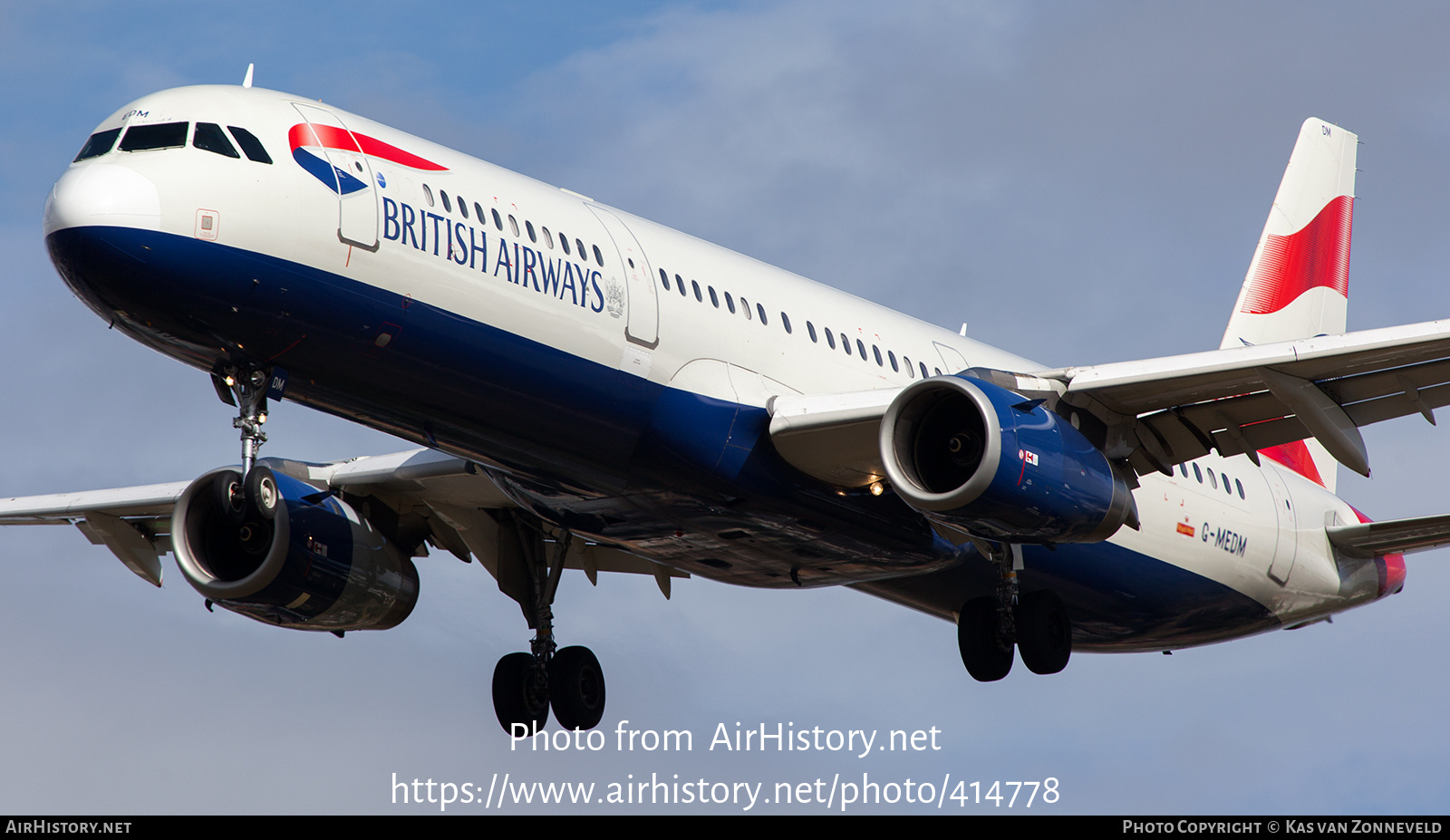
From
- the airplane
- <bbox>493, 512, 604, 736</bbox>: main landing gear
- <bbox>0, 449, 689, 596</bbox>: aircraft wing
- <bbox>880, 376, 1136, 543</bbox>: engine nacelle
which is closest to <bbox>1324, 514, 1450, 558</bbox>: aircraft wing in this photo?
the airplane

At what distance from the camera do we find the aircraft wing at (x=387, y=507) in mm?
27438

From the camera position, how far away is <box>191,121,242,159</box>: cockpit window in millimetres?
20156

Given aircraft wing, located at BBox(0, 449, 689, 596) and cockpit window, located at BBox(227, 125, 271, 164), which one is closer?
cockpit window, located at BBox(227, 125, 271, 164)

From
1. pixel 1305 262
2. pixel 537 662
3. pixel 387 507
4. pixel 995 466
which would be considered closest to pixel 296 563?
pixel 387 507

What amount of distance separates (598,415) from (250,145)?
5.21 metres

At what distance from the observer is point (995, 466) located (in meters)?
22.2

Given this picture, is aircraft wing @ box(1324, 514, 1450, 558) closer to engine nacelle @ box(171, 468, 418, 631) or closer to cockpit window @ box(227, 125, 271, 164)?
engine nacelle @ box(171, 468, 418, 631)

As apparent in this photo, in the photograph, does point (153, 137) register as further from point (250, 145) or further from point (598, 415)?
point (598, 415)

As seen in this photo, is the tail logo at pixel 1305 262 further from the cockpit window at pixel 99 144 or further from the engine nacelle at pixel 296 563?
the cockpit window at pixel 99 144

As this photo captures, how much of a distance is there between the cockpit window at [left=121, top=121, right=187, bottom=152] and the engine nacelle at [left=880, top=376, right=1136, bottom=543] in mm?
9056

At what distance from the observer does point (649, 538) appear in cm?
2502

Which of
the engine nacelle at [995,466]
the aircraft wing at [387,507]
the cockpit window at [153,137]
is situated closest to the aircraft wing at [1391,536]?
the engine nacelle at [995,466]

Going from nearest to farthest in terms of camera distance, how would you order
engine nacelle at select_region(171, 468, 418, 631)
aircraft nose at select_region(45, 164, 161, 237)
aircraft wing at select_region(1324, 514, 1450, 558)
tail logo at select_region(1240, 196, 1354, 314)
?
aircraft nose at select_region(45, 164, 161, 237)
engine nacelle at select_region(171, 468, 418, 631)
aircraft wing at select_region(1324, 514, 1450, 558)
tail logo at select_region(1240, 196, 1354, 314)

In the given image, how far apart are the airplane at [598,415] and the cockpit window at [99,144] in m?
0.04
